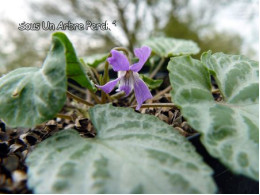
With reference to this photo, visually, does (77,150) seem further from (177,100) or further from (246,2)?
(246,2)

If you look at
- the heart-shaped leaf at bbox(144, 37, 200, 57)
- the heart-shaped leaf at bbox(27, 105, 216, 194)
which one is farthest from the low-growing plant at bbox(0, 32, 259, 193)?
the heart-shaped leaf at bbox(144, 37, 200, 57)

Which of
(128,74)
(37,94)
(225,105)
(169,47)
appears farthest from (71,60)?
(169,47)

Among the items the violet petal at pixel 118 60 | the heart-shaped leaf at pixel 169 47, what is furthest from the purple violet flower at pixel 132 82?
the heart-shaped leaf at pixel 169 47

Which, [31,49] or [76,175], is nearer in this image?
[76,175]

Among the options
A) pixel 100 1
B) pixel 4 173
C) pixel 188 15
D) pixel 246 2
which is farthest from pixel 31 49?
pixel 4 173

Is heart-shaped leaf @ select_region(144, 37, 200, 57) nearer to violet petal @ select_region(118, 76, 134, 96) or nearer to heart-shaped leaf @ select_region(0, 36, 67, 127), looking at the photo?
violet petal @ select_region(118, 76, 134, 96)

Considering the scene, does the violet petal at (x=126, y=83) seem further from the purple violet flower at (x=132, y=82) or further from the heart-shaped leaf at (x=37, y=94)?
the heart-shaped leaf at (x=37, y=94)

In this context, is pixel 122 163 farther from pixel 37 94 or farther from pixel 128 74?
pixel 128 74
